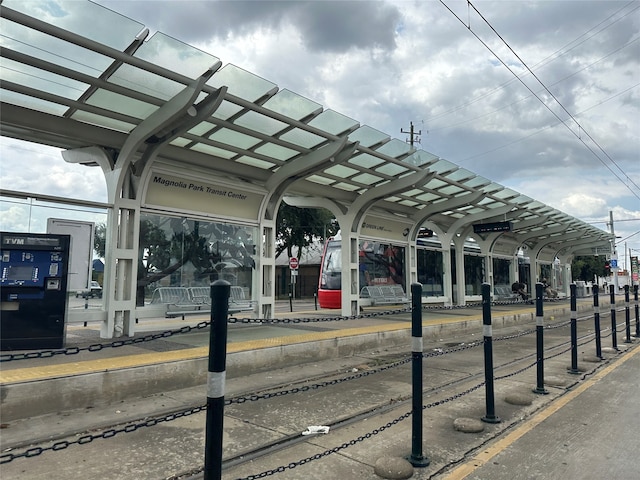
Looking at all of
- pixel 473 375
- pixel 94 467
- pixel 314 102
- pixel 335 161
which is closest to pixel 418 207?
pixel 335 161

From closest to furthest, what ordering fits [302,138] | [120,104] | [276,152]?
[120,104] → [302,138] → [276,152]

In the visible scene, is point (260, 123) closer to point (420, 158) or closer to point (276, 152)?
point (276, 152)

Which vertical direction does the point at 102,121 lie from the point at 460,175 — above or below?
below

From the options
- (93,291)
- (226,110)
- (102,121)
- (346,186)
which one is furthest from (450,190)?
(93,291)

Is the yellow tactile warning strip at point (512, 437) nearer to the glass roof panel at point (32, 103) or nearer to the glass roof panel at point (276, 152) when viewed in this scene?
the glass roof panel at point (276, 152)

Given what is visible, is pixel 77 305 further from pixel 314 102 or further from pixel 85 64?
pixel 314 102

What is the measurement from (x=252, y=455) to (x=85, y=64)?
20.2 ft

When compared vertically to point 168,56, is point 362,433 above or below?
below

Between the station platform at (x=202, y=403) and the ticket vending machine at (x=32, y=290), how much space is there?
64cm

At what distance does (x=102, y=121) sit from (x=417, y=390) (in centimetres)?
748

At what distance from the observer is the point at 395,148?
11.3 meters

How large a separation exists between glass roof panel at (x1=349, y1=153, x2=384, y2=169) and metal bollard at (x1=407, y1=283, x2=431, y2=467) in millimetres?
7628

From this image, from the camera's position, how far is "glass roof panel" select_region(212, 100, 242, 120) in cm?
820

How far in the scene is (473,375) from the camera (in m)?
7.11
